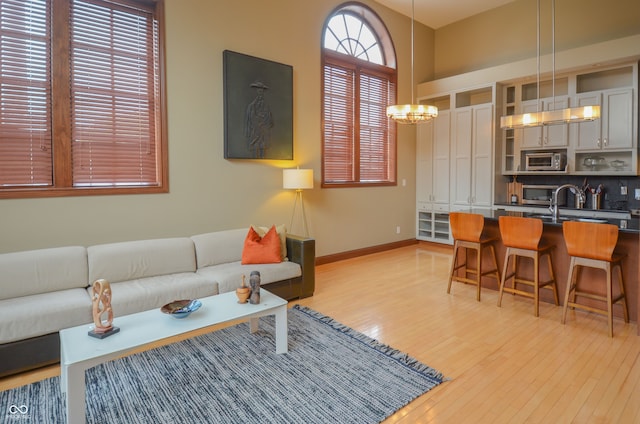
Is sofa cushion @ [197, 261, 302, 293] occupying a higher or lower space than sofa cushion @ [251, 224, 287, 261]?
lower

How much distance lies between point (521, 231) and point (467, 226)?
22.6 inches

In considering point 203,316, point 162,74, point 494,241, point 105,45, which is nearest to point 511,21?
point 494,241

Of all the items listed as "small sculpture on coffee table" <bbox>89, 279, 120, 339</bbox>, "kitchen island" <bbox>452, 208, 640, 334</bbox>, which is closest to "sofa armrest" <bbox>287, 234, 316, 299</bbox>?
"kitchen island" <bbox>452, 208, 640, 334</bbox>

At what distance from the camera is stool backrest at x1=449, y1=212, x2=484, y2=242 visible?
163 inches

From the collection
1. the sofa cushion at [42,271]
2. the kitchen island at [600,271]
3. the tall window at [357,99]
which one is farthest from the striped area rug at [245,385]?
the tall window at [357,99]

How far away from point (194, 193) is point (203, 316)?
2144mm

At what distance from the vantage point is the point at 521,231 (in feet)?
12.5

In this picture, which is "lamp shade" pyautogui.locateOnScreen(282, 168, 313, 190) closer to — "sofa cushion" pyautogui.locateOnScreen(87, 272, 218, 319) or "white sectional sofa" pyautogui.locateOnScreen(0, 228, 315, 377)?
"white sectional sofa" pyautogui.locateOnScreen(0, 228, 315, 377)

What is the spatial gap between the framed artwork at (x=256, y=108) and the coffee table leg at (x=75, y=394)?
9.93ft

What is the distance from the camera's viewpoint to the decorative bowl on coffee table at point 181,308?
2541 millimetres

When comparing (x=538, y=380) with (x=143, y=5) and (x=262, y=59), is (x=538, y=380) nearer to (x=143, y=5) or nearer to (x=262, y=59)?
(x=262, y=59)

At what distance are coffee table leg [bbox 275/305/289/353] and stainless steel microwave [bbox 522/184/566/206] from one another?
4.91 meters

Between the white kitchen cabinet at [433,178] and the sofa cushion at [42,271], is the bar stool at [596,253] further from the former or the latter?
the sofa cushion at [42,271]

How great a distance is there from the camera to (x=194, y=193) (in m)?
4.45
